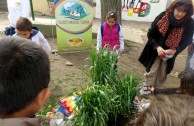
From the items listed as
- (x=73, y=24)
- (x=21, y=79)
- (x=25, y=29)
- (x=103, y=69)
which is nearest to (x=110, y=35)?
(x=103, y=69)

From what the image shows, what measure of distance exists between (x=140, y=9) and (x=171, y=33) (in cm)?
717

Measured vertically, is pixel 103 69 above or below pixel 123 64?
above

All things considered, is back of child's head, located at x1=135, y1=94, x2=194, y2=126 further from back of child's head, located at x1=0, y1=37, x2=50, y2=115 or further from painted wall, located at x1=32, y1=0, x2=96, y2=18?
painted wall, located at x1=32, y1=0, x2=96, y2=18

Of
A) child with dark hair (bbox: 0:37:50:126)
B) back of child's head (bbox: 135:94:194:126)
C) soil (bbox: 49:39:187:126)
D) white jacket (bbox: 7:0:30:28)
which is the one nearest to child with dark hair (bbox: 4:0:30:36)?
white jacket (bbox: 7:0:30:28)

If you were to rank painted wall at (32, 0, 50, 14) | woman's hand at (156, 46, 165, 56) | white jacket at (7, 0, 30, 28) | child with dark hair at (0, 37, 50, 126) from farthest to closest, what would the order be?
painted wall at (32, 0, 50, 14), white jacket at (7, 0, 30, 28), woman's hand at (156, 46, 165, 56), child with dark hair at (0, 37, 50, 126)

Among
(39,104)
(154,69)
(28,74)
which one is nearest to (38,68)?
(28,74)

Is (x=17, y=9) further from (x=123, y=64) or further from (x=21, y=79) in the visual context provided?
(x=21, y=79)

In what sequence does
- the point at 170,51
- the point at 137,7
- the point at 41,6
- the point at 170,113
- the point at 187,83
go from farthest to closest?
the point at 41,6
the point at 137,7
the point at 170,51
the point at 187,83
the point at 170,113

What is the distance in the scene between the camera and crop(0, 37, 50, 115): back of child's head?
1.01 metres

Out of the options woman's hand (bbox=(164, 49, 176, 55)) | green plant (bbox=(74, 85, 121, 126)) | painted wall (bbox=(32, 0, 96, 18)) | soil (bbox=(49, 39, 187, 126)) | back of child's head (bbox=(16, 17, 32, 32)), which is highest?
back of child's head (bbox=(16, 17, 32, 32))

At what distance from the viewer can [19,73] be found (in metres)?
1.02

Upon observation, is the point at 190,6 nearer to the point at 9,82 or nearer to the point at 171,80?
the point at 171,80

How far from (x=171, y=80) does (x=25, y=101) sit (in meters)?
3.81

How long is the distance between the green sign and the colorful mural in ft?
16.5
